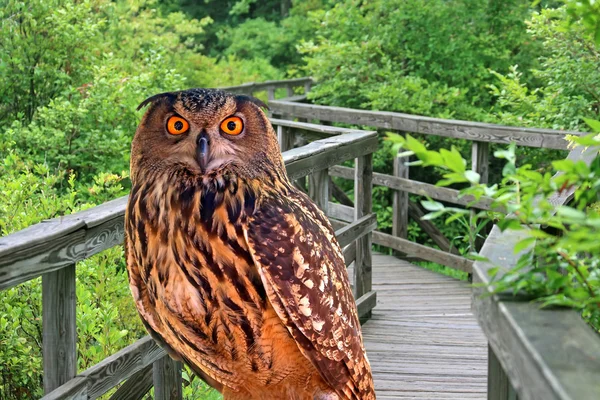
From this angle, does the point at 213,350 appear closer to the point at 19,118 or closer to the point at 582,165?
the point at 582,165

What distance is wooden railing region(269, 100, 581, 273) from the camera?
6.46 m

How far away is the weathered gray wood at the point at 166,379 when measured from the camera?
3.48 meters

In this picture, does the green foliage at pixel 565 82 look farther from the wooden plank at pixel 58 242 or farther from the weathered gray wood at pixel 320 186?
the wooden plank at pixel 58 242

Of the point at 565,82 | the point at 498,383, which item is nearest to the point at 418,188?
the point at 565,82

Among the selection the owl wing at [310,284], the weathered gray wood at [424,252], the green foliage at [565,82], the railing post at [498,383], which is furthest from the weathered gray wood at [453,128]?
the railing post at [498,383]

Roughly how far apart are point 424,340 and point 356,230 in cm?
87

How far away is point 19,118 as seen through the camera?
23.5 ft

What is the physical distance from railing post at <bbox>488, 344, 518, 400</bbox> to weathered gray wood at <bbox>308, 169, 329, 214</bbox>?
3.22 metres

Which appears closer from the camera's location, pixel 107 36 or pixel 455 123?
pixel 455 123

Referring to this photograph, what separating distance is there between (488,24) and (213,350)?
8.30 metres

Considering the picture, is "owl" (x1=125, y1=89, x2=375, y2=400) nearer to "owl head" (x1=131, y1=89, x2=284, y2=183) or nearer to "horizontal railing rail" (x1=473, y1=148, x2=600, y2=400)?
"owl head" (x1=131, y1=89, x2=284, y2=183)

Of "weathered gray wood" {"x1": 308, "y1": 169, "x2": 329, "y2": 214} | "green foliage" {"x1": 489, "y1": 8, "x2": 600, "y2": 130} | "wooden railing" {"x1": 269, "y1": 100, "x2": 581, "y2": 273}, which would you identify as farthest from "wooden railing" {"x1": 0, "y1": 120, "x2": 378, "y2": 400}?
"green foliage" {"x1": 489, "y1": 8, "x2": 600, "y2": 130}

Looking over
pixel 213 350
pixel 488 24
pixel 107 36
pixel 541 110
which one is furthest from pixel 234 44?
pixel 213 350

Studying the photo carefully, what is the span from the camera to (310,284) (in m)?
2.26
